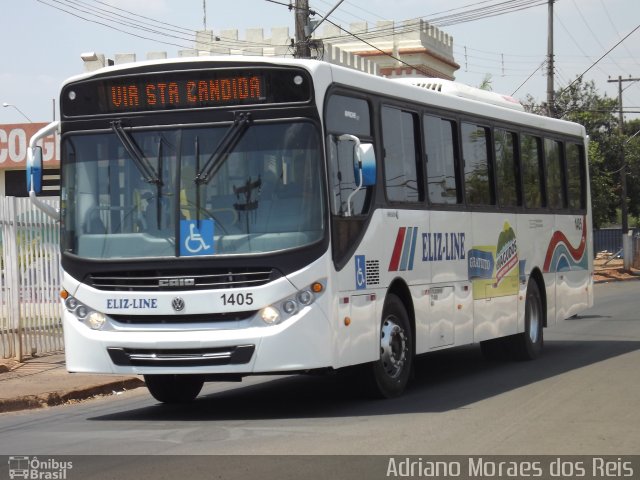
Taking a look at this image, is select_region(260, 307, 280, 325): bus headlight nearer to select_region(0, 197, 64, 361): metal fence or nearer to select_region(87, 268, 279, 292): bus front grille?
select_region(87, 268, 279, 292): bus front grille

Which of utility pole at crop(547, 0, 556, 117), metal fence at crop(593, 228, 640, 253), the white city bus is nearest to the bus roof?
the white city bus

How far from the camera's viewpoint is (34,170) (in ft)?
37.4

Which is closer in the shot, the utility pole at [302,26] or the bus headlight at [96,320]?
the bus headlight at [96,320]

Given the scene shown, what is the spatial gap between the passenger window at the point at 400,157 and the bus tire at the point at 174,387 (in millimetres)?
2751

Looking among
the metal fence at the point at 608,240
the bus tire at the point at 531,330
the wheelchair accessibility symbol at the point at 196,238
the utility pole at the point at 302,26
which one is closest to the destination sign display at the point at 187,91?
the wheelchair accessibility symbol at the point at 196,238

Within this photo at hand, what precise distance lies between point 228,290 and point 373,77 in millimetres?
2909

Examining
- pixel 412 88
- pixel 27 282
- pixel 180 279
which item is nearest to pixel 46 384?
pixel 27 282

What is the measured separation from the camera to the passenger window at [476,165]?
1442 centimetres

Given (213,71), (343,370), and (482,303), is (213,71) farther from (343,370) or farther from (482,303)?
(482,303)

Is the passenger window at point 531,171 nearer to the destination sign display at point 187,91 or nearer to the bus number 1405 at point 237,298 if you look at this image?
the destination sign display at point 187,91

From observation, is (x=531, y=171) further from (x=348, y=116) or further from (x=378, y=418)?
(x=378, y=418)

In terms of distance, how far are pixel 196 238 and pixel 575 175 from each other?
9278 millimetres

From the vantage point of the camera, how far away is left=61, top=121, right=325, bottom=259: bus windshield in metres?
10.6

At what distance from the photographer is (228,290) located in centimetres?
1054
